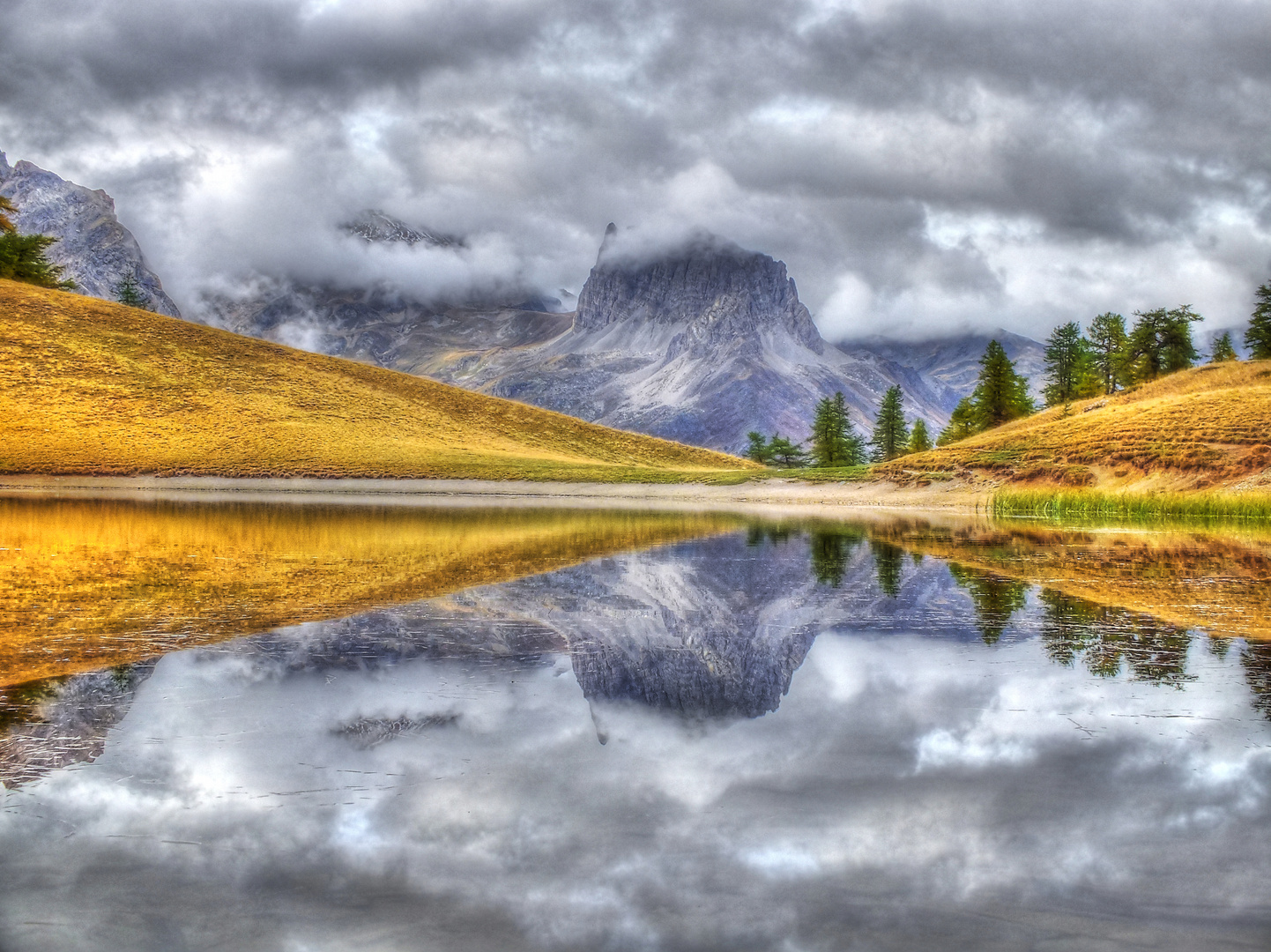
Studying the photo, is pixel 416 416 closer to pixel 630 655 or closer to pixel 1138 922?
pixel 630 655

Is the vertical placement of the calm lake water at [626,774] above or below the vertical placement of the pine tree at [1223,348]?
below

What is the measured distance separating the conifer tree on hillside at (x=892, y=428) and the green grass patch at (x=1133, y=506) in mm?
68902

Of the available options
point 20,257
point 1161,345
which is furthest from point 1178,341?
point 20,257

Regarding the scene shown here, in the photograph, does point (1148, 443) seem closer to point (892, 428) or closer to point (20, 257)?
point (892, 428)

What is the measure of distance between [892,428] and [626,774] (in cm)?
12345

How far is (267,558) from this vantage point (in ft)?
69.7

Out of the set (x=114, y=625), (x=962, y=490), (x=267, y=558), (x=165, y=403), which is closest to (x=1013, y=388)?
(x=962, y=490)

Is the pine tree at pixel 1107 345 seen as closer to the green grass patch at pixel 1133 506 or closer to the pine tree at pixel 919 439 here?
the pine tree at pixel 919 439

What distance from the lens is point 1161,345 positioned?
3861 inches

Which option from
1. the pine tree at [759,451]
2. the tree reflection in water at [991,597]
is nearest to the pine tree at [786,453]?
the pine tree at [759,451]

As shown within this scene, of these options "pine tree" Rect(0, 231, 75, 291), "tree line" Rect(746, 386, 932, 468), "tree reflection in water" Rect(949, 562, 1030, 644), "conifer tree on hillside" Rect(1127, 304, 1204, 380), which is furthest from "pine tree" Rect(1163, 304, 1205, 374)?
"pine tree" Rect(0, 231, 75, 291)

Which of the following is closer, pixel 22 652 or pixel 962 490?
pixel 22 652

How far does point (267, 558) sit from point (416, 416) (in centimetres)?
8516

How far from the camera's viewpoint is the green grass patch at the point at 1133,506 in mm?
44375
